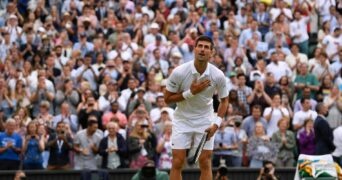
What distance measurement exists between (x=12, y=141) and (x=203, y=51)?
9.17m

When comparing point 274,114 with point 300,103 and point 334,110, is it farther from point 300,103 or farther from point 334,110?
point 334,110

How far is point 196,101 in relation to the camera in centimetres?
1858

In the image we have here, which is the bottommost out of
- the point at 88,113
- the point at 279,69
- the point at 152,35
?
the point at 88,113

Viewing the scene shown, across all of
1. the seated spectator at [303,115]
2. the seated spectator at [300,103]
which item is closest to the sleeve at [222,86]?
the seated spectator at [303,115]

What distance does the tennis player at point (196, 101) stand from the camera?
716 inches

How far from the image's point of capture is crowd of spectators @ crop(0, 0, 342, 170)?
26469 millimetres

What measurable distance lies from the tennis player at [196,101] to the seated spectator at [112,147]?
7.42 m

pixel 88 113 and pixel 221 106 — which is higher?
pixel 88 113

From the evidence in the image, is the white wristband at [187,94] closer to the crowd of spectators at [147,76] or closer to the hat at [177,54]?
the crowd of spectators at [147,76]

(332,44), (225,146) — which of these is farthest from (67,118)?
(332,44)

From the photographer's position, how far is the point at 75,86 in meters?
29.1

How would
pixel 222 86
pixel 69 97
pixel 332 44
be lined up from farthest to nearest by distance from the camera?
1. pixel 332 44
2. pixel 69 97
3. pixel 222 86

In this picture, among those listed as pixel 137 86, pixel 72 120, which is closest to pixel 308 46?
pixel 137 86

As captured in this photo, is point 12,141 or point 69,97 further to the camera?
point 69,97
